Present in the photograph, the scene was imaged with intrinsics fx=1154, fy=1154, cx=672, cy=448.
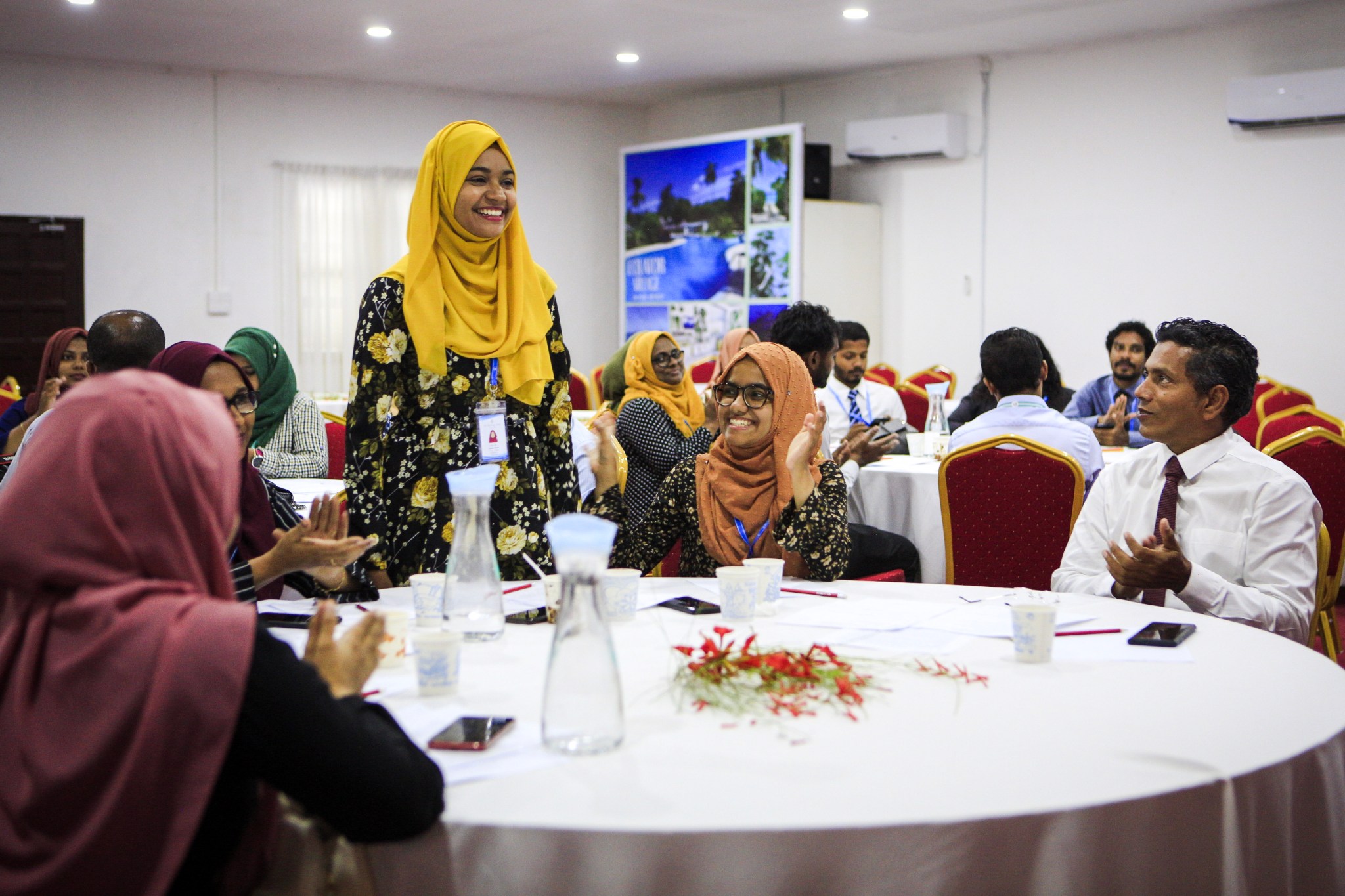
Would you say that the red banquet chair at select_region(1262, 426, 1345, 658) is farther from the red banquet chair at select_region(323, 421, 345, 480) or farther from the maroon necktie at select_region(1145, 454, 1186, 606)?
the red banquet chair at select_region(323, 421, 345, 480)

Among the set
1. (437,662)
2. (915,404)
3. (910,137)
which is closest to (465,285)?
(437,662)

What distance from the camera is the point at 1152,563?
2.24 metres

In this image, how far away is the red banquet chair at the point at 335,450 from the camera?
189 inches

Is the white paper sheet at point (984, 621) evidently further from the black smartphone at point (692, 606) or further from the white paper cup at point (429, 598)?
the white paper cup at point (429, 598)

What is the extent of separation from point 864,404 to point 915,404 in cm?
132

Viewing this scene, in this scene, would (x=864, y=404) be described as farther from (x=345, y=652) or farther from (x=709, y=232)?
(x=345, y=652)

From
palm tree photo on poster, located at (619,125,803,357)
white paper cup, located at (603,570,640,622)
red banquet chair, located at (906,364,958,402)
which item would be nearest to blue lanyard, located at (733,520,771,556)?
white paper cup, located at (603,570,640,622)

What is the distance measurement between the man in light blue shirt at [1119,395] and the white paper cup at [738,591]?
369cm

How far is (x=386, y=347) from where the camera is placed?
253cm

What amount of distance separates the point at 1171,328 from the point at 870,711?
61.6 inches

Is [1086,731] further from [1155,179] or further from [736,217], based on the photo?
[736,217]

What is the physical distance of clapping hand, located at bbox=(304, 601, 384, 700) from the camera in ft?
4.35

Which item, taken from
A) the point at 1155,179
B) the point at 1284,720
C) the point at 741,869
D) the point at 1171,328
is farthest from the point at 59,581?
the point at 1155,179

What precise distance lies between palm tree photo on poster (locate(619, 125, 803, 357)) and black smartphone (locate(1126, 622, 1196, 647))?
6996mm
